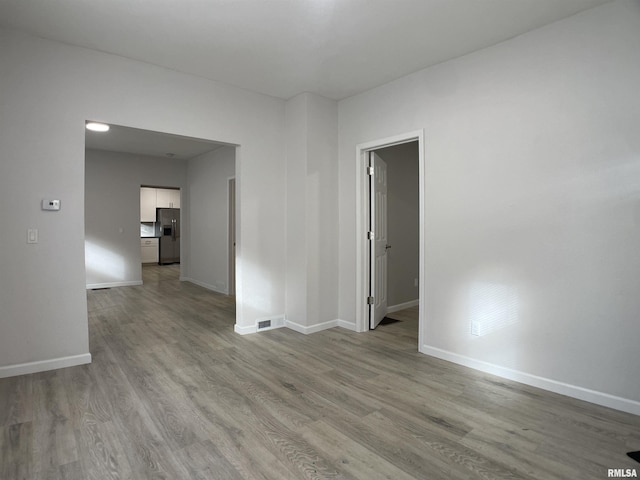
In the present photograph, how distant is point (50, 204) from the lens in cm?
302

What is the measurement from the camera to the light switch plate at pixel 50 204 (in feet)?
9.85

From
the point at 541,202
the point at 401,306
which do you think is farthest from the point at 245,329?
the point at 541,202

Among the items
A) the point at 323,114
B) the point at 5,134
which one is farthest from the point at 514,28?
the point at 5,134

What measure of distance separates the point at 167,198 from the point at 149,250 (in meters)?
1.70

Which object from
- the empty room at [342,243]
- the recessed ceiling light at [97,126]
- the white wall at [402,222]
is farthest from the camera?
the white wall at [402,222]

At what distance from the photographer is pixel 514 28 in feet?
9.13

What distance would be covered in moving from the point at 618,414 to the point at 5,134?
4.92 m

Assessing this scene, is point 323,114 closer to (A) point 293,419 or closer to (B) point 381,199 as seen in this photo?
(B) point 381,199

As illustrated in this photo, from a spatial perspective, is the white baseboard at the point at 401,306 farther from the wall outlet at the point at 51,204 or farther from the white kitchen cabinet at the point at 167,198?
the white kitchen cabinet at the point at 167,198

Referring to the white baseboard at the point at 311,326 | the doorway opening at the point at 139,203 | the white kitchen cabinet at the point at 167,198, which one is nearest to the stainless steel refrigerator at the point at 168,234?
the white kitchen cabinet at the point at 167,198

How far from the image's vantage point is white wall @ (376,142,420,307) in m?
5.20

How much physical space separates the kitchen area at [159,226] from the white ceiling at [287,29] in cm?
825

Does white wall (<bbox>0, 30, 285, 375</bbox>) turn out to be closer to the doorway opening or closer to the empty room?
the empty room

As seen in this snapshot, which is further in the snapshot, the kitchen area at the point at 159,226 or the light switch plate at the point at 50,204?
the kitchen area at the point at 159,226
